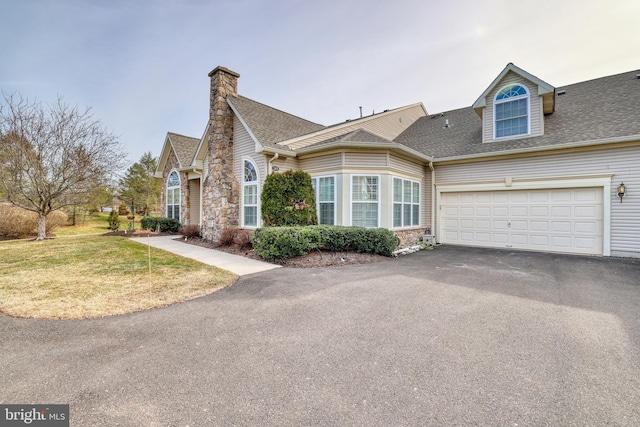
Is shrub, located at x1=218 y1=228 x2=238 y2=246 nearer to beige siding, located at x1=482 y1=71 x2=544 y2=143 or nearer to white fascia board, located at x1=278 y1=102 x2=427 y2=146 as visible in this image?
white fascia board, located at x1=278 y1=102 x2=427 y2=146

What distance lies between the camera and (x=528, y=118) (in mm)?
10133

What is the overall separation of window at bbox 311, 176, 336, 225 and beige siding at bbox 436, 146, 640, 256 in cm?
678

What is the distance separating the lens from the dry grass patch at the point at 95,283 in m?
4.24

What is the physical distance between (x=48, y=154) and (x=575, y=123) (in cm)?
2344

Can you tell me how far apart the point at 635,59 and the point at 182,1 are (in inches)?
698

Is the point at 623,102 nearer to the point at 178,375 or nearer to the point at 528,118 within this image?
the point at 528,118

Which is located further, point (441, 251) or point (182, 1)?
point (441, 251)

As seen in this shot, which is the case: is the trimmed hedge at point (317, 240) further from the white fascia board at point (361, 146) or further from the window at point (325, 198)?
the white fascia board at point (361, 146)

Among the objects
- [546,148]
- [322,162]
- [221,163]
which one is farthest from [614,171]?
[221,163]

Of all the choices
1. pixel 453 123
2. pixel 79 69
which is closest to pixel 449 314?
pixel 453 123

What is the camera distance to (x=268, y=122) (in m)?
11.7

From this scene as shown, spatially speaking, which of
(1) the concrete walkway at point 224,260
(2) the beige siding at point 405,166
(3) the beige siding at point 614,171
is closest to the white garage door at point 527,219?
(3) the beige siding at point 614,171

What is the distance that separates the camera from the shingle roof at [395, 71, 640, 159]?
880cm

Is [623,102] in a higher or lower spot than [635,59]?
lower
